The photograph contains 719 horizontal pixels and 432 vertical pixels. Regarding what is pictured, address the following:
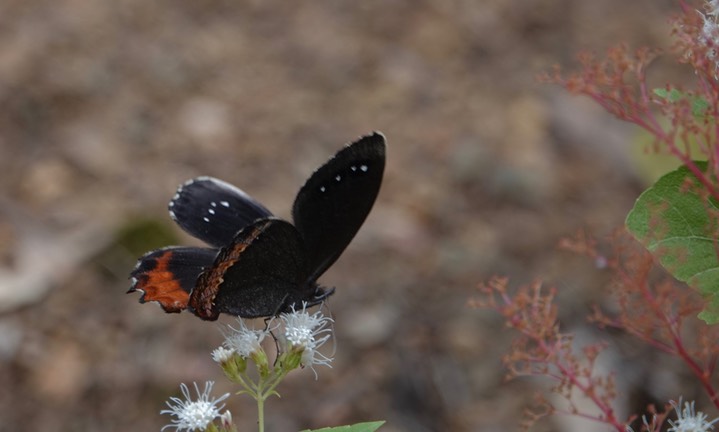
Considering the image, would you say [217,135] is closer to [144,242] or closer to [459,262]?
[144,242]

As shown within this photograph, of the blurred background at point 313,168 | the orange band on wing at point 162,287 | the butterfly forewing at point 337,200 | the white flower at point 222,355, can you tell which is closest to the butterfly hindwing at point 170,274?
the orange band on wing at point 162,287

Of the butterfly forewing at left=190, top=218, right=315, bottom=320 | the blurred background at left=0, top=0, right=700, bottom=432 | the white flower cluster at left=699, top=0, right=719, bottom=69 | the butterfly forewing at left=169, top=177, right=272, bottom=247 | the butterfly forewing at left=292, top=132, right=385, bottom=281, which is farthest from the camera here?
the blurred background at left=0, top=0, right=700, bottom=432

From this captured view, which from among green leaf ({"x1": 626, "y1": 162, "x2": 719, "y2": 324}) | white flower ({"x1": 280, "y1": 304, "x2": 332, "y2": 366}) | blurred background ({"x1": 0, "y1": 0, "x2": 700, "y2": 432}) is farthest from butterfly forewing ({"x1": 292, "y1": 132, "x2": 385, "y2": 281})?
blurred background ({"x1": 0, "y1": 0, "x2": 700, "y2": 432})

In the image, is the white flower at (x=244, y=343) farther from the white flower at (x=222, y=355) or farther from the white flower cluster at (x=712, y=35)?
the white flower cluster at (x=712, y=35)

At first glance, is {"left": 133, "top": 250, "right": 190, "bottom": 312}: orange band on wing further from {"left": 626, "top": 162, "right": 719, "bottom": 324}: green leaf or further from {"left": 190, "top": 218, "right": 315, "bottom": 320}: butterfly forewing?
{"left": 626, "top": 162, "right": 719, "bottom": 324}: green leaf

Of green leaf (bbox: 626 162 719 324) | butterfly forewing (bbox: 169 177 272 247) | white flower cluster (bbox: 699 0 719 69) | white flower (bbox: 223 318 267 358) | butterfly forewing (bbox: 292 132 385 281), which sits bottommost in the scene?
green leaf (bbox: 626 162 719 324)

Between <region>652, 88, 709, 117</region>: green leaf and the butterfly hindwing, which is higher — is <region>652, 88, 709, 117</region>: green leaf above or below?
below

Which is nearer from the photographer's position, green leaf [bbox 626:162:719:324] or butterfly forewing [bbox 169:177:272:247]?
green leaf [bbox 626:162:719:324]

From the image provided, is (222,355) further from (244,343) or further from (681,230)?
(681,230)

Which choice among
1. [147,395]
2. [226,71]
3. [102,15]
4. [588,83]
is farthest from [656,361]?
[102,15]
